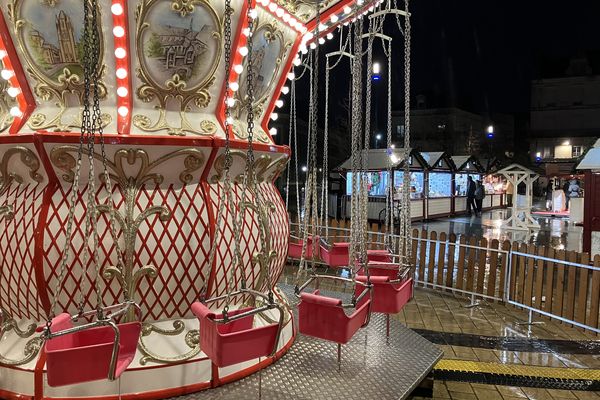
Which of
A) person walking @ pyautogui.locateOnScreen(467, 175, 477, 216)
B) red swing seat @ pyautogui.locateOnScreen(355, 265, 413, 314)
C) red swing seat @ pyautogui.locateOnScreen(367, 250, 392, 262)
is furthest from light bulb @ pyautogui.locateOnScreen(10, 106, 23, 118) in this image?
person walking @ pyautogui.locateOnScreen(467, 175, 477, 216)

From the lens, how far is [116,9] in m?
3.24

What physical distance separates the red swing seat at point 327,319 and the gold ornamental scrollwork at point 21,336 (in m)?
1.71

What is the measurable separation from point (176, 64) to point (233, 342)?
1949 mm

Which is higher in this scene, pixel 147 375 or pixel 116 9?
pixel 116 9

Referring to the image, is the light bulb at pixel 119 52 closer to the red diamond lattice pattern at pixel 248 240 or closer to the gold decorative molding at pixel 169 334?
the red diamond lattice pattern at pixel 248 240

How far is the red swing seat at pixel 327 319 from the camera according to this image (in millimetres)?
3133

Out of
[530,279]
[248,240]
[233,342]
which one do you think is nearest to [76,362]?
[233,342]

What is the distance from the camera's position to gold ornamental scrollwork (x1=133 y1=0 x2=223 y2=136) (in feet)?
11.1

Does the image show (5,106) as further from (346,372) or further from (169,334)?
(346,372)

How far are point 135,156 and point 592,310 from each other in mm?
5189

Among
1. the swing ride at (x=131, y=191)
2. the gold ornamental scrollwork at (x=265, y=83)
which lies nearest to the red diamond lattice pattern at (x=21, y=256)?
the swing ride at (x=131, y=191)

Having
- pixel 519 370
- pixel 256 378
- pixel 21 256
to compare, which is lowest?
pixel 519 370

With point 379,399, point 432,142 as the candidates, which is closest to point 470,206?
point 432,142

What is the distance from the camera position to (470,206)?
23.0m
